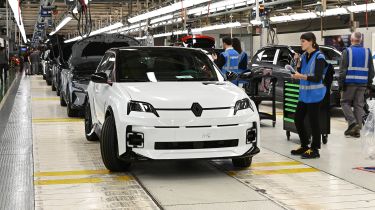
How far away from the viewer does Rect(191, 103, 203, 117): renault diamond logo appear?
5777 mm

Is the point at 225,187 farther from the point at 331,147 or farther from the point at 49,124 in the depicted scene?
the point at 49,124

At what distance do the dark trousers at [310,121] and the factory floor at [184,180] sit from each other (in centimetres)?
25

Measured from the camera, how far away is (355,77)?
8891 mm

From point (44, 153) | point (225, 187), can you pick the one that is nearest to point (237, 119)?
point (225, 187)

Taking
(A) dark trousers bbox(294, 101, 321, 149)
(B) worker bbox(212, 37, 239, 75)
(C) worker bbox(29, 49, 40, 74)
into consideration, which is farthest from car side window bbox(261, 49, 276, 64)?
(C) worker bbox(29, 49, 40, 74)

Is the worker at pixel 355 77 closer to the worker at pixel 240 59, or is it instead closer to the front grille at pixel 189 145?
the worker at pixel 240 59

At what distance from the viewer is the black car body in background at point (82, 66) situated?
442 inches

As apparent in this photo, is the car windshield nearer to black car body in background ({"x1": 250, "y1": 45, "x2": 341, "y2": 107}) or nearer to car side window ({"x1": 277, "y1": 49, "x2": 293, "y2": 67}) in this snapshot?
black car body in background ({"x1": 250, "y1": 45, "x2": 341, "y2": 107})

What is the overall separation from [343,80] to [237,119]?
3.71 meters

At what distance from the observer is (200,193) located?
5.41m

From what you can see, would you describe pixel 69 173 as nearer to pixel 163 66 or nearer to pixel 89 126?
pixel 163 66

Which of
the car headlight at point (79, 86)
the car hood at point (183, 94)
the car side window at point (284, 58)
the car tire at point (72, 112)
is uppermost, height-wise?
the car side window at point (284, 58)

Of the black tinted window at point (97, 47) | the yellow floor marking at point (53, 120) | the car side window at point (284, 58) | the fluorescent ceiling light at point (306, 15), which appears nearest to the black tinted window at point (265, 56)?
the car side window at point (284, 58)

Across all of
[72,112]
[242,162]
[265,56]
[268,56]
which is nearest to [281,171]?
[242,162]
